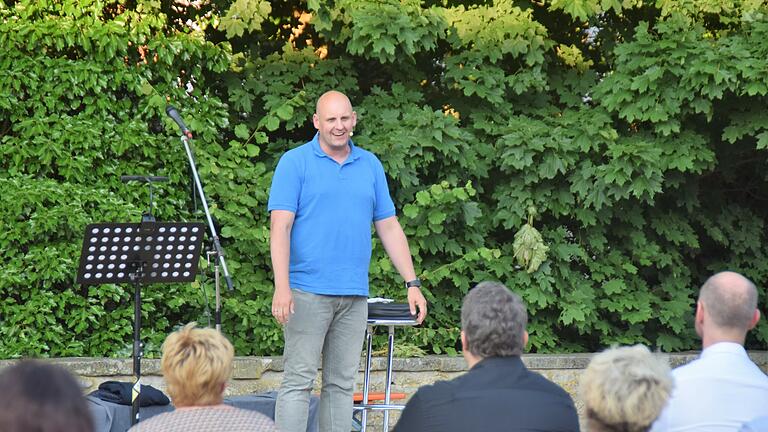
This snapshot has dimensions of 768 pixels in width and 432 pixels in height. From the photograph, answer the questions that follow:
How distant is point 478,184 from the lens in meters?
7.55

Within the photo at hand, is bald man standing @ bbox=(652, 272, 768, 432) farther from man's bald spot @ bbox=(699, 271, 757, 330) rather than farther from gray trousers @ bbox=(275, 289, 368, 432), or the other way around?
gray trousers @ bbox=(275, 289, 368, 432)

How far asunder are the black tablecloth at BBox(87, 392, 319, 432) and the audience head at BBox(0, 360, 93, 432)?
10.4ft

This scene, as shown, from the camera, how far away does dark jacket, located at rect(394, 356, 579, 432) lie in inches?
108

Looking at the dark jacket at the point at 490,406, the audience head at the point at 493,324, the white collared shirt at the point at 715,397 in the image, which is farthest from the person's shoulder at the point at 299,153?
the white collared shirt at the point at 715,397

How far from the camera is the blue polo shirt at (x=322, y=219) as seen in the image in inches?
187

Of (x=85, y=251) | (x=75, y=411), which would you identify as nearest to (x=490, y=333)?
(x=75, y=411)

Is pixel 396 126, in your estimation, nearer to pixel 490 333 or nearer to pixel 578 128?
pixel 578 128

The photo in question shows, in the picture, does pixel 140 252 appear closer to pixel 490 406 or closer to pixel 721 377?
pixel 490 406

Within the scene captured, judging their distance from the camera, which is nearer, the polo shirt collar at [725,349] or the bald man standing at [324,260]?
the polo shirt collar at [725,349]

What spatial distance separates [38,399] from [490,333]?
148 centimetres

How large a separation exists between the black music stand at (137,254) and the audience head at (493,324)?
89.2 inches

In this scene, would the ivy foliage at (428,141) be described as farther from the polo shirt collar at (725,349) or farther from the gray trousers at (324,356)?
the polo shirt collar at (725,349)

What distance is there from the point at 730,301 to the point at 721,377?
23cm

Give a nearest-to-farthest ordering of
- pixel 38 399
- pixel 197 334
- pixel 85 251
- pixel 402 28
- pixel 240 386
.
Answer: pixel 38 399, pixel 197 334, pixel 85 251, pixel 240 386, pixel 402 28
